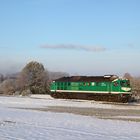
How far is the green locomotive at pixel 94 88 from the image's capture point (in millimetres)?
49375

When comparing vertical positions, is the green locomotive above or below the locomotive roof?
below

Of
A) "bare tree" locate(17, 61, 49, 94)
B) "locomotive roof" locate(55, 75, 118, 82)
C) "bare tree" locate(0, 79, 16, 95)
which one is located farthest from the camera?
"bare tree" locate(17, 61, 49, 94)

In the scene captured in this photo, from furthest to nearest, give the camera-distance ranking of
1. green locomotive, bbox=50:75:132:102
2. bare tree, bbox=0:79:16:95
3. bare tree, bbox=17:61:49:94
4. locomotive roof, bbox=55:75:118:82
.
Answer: bare tree, bbox=17:61:49:94
bare tree, bbox=0:79:16:95
locomotive roof, bbox=55:75:118:82
green locomotive, bbox=50:75:132:102

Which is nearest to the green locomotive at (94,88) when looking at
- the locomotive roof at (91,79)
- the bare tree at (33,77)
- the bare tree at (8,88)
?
the locomotive roof at (91,79)

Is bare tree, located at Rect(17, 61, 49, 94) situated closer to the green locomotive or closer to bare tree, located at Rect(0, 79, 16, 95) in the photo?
bare tree, located at Rect(0, 79, 16, 95)

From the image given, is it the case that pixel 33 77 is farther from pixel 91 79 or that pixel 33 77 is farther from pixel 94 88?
pixel 94 88

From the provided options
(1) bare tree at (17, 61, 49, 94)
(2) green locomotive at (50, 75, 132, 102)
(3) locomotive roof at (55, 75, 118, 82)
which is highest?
(1) bare tree at (17, 61, 49, 94)

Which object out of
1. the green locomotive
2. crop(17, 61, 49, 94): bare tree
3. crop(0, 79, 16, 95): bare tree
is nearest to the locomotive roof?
the green locomotive

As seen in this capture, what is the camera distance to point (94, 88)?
52.7 m

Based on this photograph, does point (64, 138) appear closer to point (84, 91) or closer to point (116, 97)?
point (116, 97)

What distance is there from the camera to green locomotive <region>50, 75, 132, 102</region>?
49.4 metres

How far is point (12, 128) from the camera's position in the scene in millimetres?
18688

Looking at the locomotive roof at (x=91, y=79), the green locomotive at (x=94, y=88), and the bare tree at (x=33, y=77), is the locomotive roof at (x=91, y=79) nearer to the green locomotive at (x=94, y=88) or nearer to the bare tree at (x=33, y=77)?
the green locomotive at (x=94, y=88)

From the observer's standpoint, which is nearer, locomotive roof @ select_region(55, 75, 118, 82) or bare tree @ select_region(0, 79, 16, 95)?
locomotive roof @ select_region(55, 75, 118, 82)
